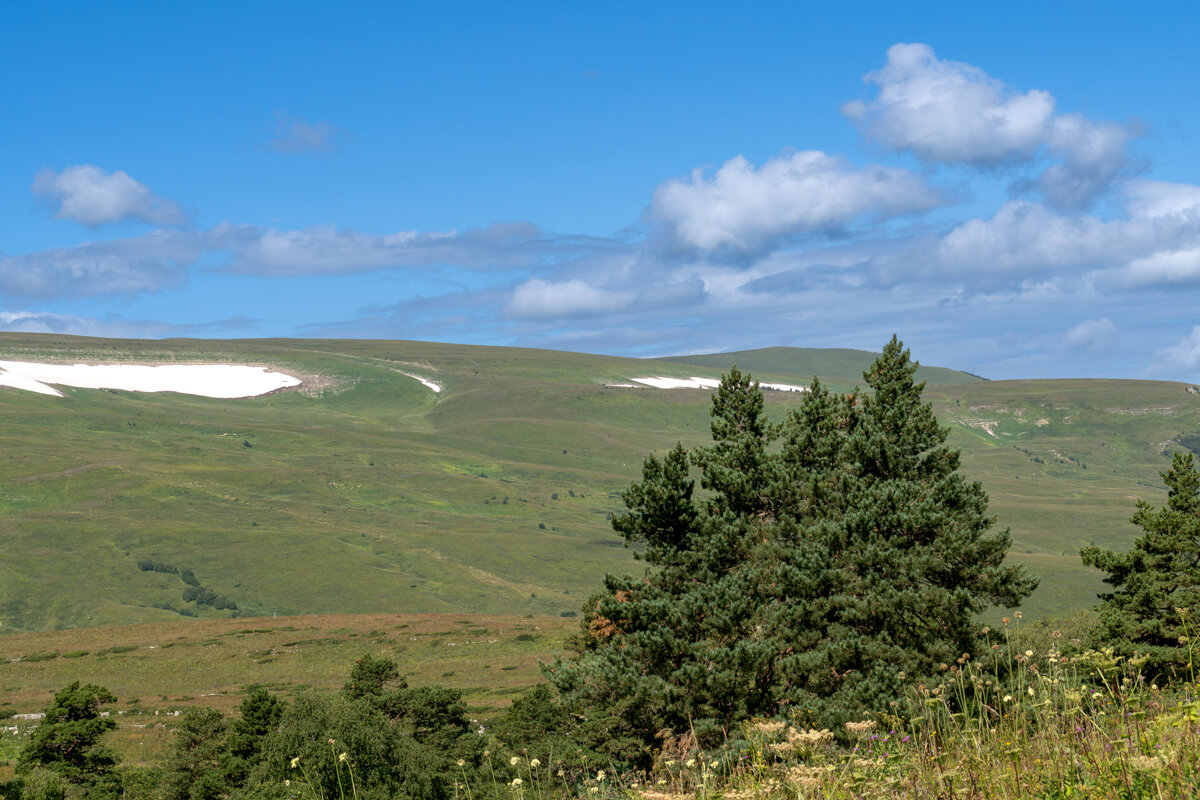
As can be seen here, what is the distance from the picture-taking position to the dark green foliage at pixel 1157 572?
32.8m

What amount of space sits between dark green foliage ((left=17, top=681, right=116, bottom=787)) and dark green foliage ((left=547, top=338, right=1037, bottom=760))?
1671 centimetres

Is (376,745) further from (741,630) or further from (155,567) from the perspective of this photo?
(155,567)

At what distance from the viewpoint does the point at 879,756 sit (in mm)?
6461

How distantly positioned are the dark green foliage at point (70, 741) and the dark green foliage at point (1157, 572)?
3288 cm

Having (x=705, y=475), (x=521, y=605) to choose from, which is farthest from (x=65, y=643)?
(x=705, y=475)

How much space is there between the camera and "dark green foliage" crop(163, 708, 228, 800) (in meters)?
32.8

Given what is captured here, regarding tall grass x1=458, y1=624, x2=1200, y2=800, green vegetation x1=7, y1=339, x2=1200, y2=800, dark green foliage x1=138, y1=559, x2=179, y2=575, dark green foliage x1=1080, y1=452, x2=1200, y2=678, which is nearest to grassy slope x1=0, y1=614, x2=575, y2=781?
green vegetation x1=7, y1=339, x2=1200, y2=800

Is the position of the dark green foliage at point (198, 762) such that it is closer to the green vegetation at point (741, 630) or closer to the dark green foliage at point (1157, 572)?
the green vegetation at point (741, 630)

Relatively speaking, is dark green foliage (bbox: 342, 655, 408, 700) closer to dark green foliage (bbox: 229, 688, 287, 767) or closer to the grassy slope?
dark green foliage (bbox: 229, 688, 287, 767)

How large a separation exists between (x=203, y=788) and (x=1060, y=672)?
3229 cm

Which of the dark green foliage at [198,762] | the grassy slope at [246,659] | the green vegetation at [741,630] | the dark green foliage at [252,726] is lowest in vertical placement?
the grassy slope at [246,659]

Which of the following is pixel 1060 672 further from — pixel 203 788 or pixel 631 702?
pixel 203 788

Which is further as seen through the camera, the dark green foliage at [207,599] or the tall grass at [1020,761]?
the dark green foliage at [207,599]

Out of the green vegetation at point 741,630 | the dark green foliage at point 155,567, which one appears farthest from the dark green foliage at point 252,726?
the dark green foliage at point 155,567
